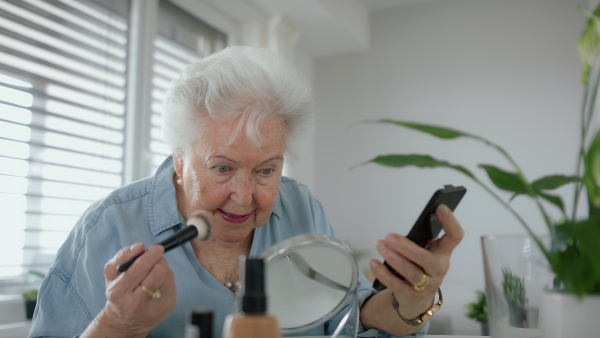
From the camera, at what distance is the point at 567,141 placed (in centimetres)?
317

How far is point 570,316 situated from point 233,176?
24.1 inches

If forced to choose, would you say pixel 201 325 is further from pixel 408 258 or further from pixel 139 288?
pixel 408 258

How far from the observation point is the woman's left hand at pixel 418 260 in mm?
793

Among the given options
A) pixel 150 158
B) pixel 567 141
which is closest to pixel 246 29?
pixel 150 158

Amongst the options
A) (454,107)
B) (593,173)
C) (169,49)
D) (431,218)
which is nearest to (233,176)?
(431,218)

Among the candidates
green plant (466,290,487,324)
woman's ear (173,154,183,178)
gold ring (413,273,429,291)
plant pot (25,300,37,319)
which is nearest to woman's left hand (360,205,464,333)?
gold ring (413,273,429,291)

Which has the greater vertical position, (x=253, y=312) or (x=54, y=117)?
(x=54, y=117)

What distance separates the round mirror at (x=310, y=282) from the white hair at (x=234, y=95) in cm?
29

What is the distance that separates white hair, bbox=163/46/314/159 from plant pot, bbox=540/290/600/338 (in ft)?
1.88

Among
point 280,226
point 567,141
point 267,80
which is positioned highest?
point 567,141

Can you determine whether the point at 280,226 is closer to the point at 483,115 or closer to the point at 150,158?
the point at 150,158

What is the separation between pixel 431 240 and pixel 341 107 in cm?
301

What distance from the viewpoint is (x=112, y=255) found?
3.34ft

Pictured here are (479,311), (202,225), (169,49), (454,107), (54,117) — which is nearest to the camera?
(202,225)
